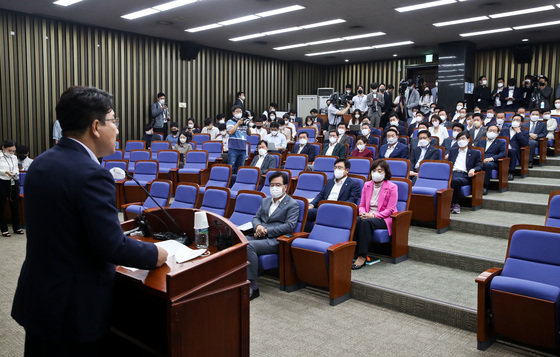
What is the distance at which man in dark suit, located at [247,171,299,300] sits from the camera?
3.31 meters

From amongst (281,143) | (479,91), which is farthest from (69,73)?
(479,91)

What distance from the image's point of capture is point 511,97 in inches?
388

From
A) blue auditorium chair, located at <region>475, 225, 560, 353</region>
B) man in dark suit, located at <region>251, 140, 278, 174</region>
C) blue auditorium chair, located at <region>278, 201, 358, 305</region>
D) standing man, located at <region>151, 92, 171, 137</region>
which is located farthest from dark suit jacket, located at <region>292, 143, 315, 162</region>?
standing man, located at <region>151, 92, 171, 137</region>

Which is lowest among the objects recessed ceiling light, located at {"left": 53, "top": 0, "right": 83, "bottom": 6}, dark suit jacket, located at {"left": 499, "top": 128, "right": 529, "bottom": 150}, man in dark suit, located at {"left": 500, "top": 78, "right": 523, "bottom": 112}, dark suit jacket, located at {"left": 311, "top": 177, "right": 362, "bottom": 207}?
dark suit jacket, located at {"left": 311, "top": 177, "right": 362, "bottom": 207}

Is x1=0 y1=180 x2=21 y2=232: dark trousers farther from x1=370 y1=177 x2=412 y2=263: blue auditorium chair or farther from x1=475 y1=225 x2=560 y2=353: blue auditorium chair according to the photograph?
x1=475 y1=225 x2=560 y2=353: blue auditorium chair

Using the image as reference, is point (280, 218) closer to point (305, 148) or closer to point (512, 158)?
point (305, 148)

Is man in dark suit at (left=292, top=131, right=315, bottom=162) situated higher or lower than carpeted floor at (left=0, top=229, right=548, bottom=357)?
higher

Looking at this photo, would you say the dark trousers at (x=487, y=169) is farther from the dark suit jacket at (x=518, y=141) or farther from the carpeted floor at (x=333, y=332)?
the carpeted floor at (x=333, y=332)

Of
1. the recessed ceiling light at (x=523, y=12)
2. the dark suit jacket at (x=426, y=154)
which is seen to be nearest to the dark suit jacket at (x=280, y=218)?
the dark suit jacket at (x=426, y=154)

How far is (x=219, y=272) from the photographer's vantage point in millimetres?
1604

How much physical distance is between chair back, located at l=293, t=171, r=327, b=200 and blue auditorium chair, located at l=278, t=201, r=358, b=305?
92 cm

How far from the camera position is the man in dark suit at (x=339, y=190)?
13.3ft

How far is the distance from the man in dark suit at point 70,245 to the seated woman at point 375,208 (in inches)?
102

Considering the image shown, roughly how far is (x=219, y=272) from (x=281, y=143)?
608cm
